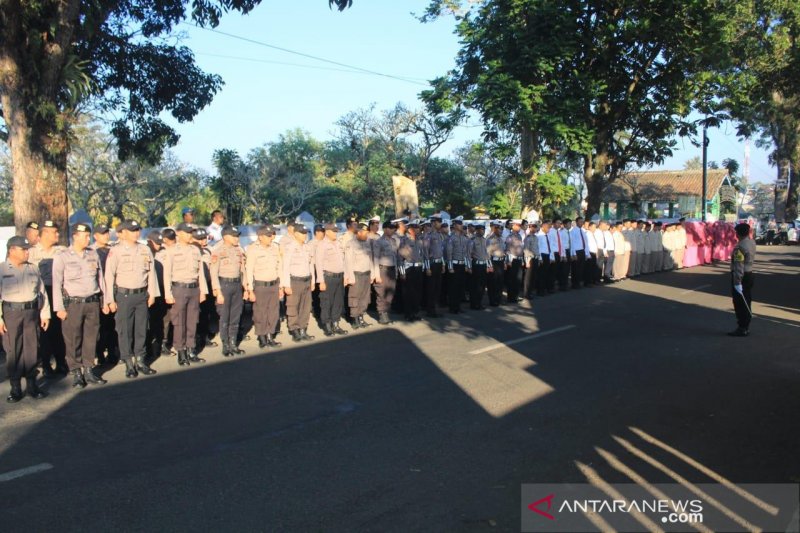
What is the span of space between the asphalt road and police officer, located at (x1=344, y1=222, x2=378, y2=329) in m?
1.58

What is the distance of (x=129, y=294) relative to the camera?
328 inches

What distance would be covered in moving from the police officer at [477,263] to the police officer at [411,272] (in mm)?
1737

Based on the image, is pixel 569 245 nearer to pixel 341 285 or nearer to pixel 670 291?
pixel 670 291

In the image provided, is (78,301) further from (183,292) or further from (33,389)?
(183,292)

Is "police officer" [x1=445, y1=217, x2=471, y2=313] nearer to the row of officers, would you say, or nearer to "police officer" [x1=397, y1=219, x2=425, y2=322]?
the row of officers

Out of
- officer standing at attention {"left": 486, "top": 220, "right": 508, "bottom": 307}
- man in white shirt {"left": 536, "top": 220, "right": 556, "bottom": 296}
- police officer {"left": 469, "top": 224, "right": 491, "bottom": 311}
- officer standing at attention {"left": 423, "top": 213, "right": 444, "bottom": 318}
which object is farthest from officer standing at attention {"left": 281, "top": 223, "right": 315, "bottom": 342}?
man in white shirt {"left": 536, "top": 220, "right": 556, "bottom": 296}

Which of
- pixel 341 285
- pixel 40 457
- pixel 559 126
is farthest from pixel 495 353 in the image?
Result: pixel 559 126

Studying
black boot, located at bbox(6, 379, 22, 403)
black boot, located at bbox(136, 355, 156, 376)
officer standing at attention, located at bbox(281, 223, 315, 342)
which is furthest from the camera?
officer standing at attention, located at bbox(281, 223, 315, 342)

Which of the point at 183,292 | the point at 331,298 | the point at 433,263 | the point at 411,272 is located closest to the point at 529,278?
the point at 433,263

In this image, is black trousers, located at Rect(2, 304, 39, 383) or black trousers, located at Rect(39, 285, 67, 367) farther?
black trousers, located at Rect(39, 285, 67, 367)

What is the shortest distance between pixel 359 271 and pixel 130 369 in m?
4.68

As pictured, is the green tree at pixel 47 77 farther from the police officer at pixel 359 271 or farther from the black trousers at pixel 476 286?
the black trousers at pixel 476 286

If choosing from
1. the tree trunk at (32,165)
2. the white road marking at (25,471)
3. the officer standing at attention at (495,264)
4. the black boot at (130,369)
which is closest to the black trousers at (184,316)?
the black boot at (130,369)

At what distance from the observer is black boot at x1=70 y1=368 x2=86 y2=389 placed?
25.5 feet
